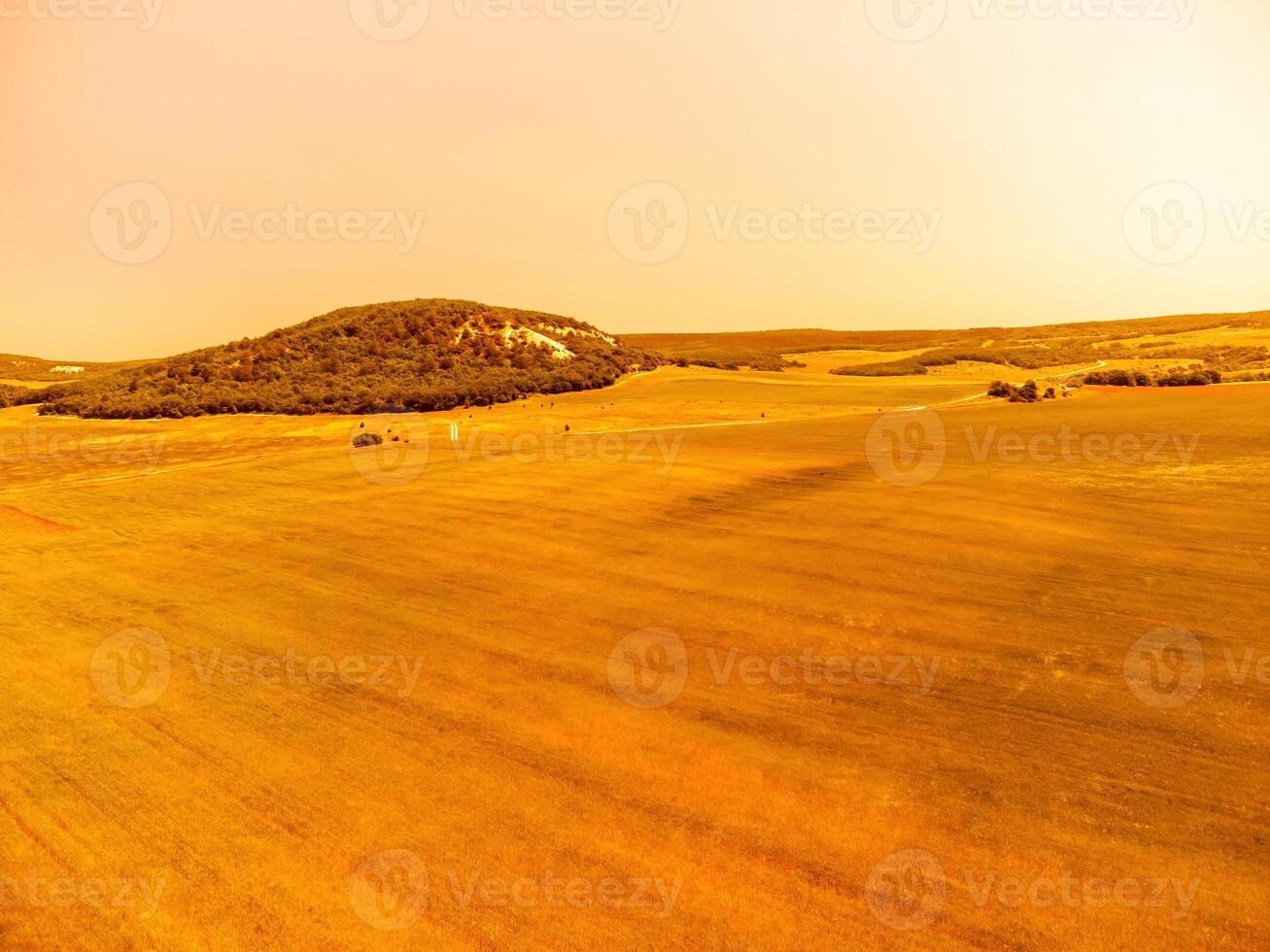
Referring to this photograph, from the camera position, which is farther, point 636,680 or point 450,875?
point 636,680

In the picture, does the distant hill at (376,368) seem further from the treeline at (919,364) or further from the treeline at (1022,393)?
the treeline at (1022,393)

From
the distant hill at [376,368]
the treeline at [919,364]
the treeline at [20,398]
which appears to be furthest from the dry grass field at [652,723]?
the treeline at [919,364]

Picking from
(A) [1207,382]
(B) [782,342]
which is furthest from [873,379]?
(B) [782,342]

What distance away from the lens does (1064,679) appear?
751cm

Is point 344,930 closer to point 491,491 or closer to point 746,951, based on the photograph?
point 746,951

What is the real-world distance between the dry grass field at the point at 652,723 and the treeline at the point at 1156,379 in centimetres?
2223

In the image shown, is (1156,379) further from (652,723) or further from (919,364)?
(652,723)

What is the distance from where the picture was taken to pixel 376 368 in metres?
49.8

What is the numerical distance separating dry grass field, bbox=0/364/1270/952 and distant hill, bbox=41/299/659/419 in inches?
959

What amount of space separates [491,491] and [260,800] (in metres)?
11.9

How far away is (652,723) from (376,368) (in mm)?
48412

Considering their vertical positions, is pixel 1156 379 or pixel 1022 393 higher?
pixel 1156 379

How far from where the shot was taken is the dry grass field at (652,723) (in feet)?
16.2

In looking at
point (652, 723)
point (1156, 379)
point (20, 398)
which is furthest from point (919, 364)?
point (20, 398)
